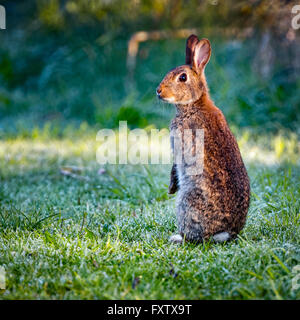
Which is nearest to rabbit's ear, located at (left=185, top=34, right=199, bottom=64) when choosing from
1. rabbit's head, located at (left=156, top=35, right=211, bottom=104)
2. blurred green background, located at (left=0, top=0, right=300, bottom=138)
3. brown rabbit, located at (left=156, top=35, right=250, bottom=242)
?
rabbit's head, located at (left=156, top=35, right=211, bottom=104)

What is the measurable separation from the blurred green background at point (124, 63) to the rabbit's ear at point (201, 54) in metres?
3.40

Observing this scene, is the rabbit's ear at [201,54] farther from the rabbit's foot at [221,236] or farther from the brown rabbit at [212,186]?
the rabbit's foot at [221,236]

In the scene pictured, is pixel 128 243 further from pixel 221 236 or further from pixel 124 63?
pixel 124 63

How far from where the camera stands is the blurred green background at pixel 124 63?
7117 mm

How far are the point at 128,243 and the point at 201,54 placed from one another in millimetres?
1497

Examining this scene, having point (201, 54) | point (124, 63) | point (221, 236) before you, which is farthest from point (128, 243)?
point (124, 63)

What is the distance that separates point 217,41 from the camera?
28.0 ft

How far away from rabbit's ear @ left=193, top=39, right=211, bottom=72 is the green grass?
1.23m

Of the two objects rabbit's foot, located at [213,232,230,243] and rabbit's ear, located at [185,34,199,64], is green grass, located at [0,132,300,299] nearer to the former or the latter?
rabbit's foot, located at [213,232,230,243]

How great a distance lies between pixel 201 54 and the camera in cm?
325

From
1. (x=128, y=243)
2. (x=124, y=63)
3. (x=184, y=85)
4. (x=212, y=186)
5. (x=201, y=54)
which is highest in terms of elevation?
(x=124, y=63)

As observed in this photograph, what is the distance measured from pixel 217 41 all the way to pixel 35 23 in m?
4.57

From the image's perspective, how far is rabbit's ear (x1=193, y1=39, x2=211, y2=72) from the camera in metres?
3.19
